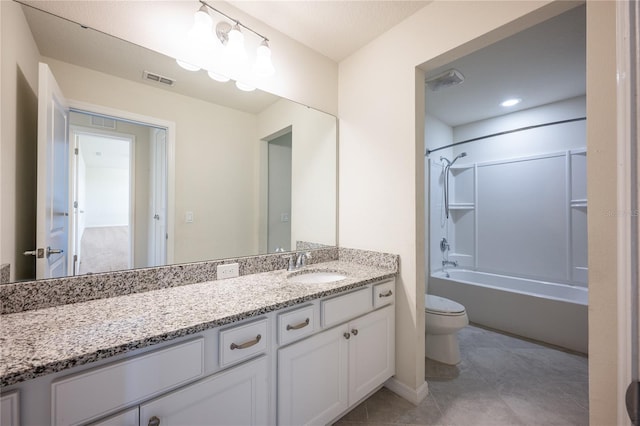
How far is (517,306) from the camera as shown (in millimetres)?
2518

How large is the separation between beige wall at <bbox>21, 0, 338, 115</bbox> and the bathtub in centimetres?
248

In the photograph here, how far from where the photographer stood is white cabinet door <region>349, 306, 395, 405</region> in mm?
1454

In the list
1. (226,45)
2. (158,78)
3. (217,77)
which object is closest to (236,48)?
(226,45)

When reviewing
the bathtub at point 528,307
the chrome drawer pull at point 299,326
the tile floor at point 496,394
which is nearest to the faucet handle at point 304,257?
the chrome drawer pull at point 299,326

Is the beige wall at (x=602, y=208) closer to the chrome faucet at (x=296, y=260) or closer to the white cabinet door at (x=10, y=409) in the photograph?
the chrome faucet at (x=296, y=260)

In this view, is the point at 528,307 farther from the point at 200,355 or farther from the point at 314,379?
the point at 200,355

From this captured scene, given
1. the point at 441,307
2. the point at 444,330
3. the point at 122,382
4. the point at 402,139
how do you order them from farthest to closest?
the point at 441,307, the point at 444,330, the point at 402,139, the point at 122,382

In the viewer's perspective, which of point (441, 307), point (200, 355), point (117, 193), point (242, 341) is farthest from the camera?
point (441, 307)

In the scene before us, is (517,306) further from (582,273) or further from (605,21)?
(605,21)

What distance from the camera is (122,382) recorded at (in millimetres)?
761

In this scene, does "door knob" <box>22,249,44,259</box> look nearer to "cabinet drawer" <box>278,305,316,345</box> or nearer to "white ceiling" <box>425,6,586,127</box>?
"cabinet drawer" <box>278,305,316,345</box>

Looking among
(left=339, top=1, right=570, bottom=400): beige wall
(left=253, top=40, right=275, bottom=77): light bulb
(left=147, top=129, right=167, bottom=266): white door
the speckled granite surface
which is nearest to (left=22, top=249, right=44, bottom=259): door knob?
the speckled granite surface

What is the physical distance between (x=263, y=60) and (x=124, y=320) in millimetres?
1561

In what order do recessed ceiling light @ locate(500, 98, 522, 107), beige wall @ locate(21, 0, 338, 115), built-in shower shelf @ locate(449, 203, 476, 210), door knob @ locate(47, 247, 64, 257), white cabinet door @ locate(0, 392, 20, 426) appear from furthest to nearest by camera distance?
built-in shower shelf @ locate(449, 203, 476, 210) < recessed ceiling light @ locate(500, 98, 522, 107) < beige wall @ locate(21, 0, 338, 115) < door knob @ locate(47, 247, 64, 257) < white cabinet door @ locate(0, 392, 20, 426)
